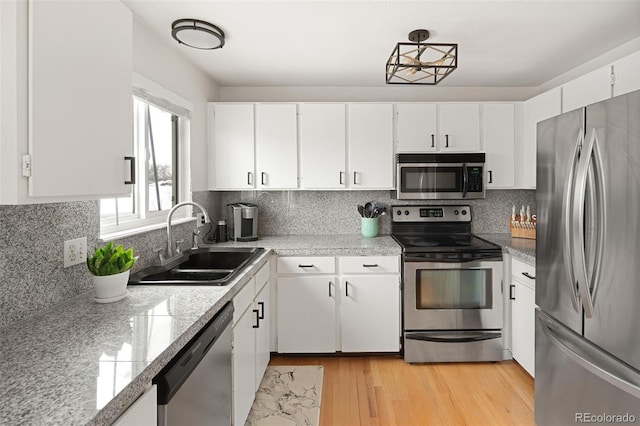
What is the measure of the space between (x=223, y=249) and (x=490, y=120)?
251cm

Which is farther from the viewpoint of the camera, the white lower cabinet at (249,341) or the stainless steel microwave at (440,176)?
the stainless steel microwave at (440,176)

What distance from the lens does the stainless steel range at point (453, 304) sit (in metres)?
2.79

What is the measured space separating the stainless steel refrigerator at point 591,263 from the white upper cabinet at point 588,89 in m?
0.81

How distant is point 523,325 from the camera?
2.62m

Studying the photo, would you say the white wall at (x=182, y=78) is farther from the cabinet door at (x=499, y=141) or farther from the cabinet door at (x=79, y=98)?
the cabinet door at (x=499, y=141)

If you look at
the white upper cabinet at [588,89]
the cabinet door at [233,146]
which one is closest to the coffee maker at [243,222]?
the cabinet door at [233,146]

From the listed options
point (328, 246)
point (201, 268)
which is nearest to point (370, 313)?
point (328, 246)

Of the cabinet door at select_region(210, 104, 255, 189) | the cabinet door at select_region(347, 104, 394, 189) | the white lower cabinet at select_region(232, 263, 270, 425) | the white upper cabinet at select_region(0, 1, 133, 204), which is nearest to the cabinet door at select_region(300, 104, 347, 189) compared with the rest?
the cabinet door at select_region(347, 104, 394, 189)

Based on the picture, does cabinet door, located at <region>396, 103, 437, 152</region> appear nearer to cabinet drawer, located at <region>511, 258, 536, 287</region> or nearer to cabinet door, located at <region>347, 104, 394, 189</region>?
cabinet door, located at <region>347, 104, 394, 189</region>

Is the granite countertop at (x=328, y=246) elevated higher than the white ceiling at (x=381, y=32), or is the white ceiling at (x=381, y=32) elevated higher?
the white ceiling at (x=381, y=32)

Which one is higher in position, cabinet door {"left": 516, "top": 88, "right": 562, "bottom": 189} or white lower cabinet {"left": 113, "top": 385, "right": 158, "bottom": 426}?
cabinet door {"left": 516, "top": 88, "right": 562, "bottom": 189}

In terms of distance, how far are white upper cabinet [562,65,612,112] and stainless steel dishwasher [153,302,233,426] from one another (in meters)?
2.54

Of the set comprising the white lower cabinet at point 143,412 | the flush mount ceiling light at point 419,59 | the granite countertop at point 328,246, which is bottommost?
the white lower cabinet at point 143,412

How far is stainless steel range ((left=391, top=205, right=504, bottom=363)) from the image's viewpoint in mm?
2795
